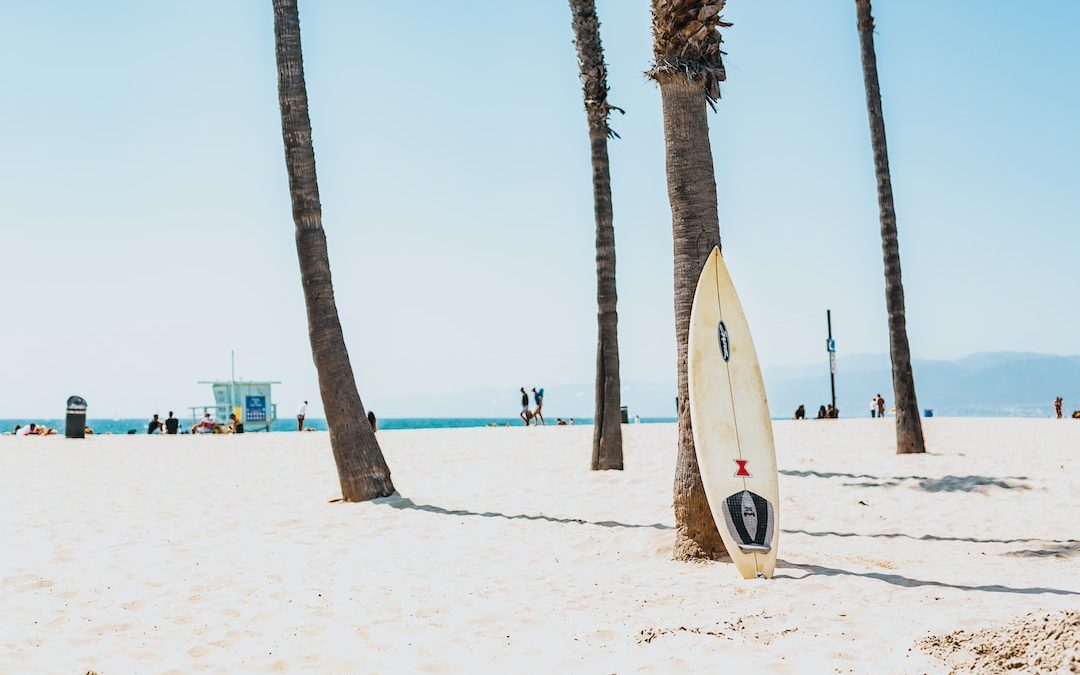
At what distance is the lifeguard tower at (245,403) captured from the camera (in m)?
37.0

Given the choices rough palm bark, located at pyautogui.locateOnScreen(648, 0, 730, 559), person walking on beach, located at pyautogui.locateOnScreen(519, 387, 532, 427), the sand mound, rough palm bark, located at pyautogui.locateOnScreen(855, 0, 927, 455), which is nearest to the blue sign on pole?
person walking on beach, located at pyautogui.locateOnScreen(519, 387, 532, 427)

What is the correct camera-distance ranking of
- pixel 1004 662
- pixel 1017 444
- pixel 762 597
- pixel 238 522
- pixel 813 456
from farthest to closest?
pixel 1017 444 → pixel 813 456 → pixel 238 522 → pixel 762 597 → pixel 1004 662

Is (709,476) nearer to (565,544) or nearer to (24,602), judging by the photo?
(565,544)

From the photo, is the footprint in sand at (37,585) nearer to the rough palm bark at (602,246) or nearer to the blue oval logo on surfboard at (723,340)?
the blue oval logo on surfboard at (723,340)

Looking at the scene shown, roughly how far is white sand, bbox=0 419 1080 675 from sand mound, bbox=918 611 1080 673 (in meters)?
0.17

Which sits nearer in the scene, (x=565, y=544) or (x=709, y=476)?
(x=709, y=476)

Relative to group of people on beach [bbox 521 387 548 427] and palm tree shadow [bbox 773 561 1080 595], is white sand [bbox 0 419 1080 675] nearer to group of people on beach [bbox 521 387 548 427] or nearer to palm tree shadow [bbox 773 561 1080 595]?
palm tree shadow [bbox 773 561 1080 595]

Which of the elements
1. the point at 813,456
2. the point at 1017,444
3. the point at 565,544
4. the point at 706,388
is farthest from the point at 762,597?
the point at 1017,444

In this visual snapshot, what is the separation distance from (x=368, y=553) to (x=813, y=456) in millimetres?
9386

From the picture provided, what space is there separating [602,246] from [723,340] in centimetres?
641

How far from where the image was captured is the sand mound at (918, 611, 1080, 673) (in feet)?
13.2

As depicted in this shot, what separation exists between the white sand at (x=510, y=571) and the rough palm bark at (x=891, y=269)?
785 mm

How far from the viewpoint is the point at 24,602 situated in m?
6.05

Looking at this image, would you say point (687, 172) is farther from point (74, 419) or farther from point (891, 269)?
Answer: point (74, 419)
